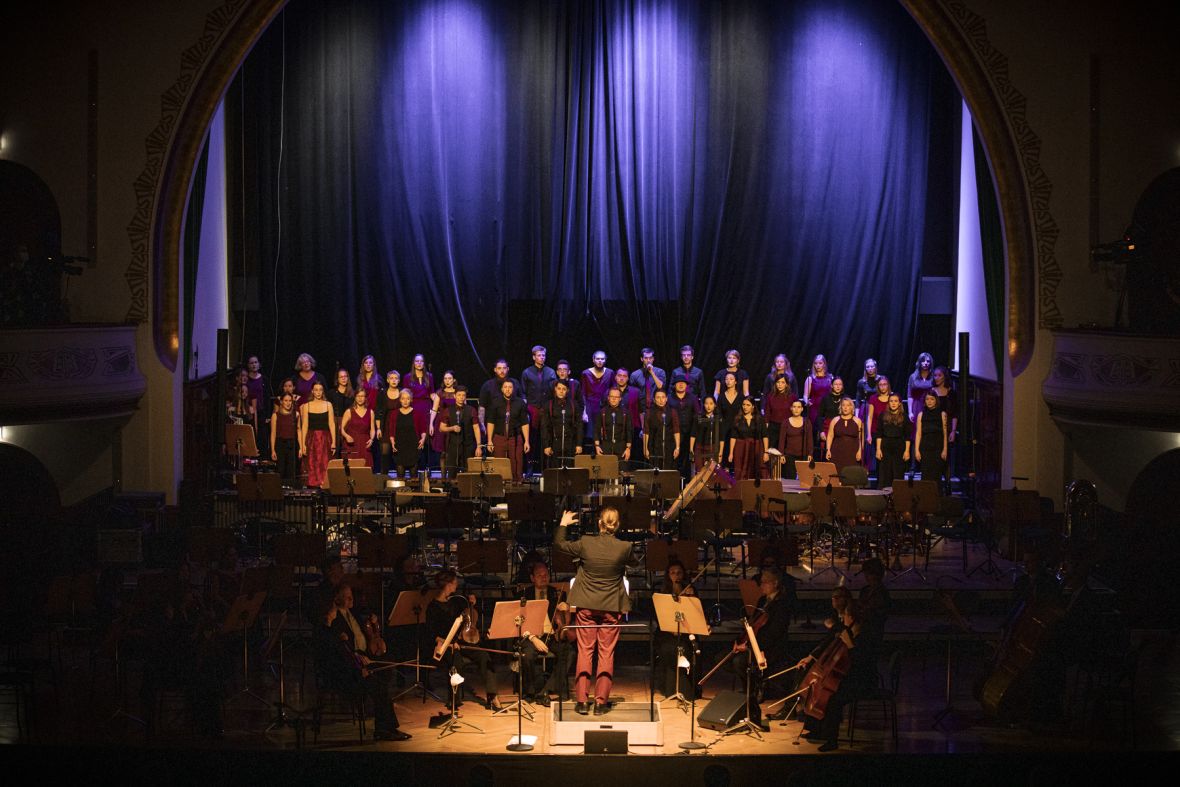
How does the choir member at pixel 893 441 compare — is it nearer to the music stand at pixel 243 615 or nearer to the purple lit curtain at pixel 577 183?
the purple lit curtain at pixel 577 183

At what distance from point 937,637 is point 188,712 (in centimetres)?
644

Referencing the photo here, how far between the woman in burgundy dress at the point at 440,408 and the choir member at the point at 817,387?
14.0ft

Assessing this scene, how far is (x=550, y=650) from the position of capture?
11070mm

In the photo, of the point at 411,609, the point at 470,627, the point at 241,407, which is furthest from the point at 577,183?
the point at 411,609

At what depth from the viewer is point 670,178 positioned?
19516 millimetres

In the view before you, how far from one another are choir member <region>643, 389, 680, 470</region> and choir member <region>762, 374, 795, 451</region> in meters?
1.06

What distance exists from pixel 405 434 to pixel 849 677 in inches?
307

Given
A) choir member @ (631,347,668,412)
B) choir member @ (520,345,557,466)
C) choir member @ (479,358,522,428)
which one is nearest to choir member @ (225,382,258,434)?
choir member @ (479,358,522,428)

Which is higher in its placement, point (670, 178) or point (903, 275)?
point (670, 178)

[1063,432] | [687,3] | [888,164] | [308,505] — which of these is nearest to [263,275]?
[308,505]

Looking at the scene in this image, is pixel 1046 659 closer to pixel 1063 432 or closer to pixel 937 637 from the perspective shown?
pixel 937 637

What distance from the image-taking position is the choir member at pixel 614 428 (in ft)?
55.1

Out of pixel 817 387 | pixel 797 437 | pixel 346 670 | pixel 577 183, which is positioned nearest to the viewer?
pixel 346 670

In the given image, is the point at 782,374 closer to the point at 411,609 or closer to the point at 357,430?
the point at 357,430
